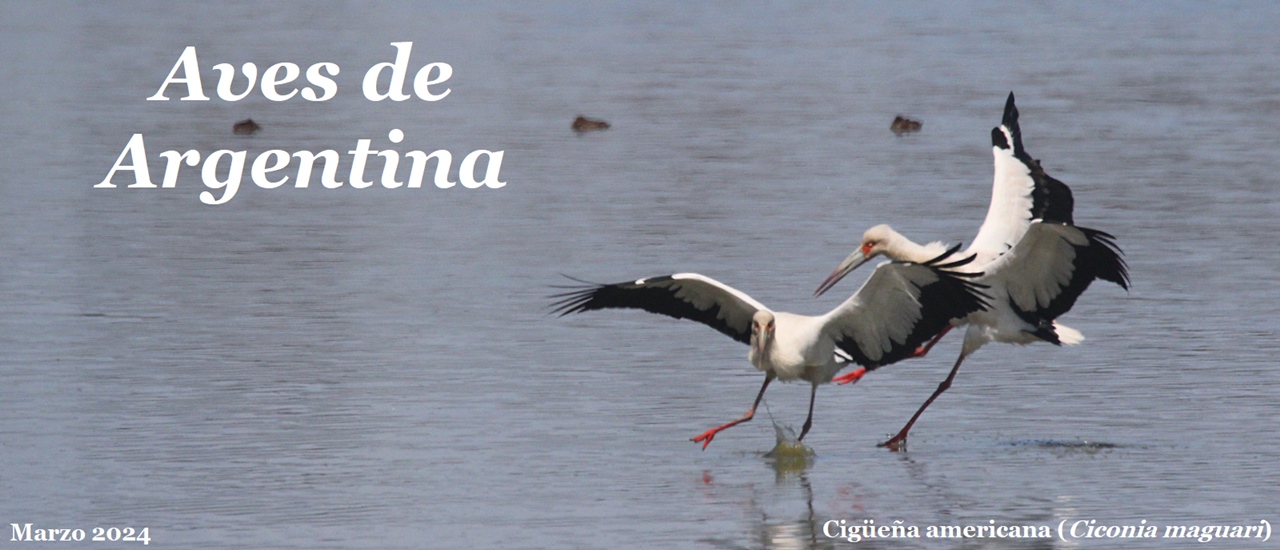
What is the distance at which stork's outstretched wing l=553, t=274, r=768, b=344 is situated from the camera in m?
10.5

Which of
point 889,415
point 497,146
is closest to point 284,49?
point 497,146

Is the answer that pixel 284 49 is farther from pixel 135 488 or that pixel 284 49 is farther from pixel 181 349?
pixel 135 488

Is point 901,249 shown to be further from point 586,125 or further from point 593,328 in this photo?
point 586,125

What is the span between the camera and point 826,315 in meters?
10.2

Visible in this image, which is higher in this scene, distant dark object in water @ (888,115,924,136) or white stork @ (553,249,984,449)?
distant dark object in water @ (888,115,924,136)

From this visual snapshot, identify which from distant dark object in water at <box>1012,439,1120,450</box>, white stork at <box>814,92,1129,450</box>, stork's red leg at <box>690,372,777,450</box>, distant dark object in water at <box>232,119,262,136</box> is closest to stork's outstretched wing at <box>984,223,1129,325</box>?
white stork at <box>814,92,1129,450</box>

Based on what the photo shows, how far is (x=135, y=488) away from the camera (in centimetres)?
937

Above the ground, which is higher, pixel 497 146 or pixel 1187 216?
pixel 497 146

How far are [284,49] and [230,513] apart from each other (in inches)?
987

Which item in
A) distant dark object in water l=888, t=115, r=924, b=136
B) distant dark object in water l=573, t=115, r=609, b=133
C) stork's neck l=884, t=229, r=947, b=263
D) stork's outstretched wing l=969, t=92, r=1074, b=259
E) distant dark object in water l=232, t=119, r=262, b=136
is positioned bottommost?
stork's neck l=884, t=229, r=947, b=263

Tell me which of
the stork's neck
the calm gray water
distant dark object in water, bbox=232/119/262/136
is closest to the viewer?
the calm gray water

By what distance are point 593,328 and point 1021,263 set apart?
308 centimetres

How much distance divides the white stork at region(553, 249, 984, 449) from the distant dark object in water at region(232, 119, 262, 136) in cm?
1226

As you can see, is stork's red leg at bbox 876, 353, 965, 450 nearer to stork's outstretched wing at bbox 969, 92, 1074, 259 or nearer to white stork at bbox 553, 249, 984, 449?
white stork at bbox 553, 249, 984, 449
